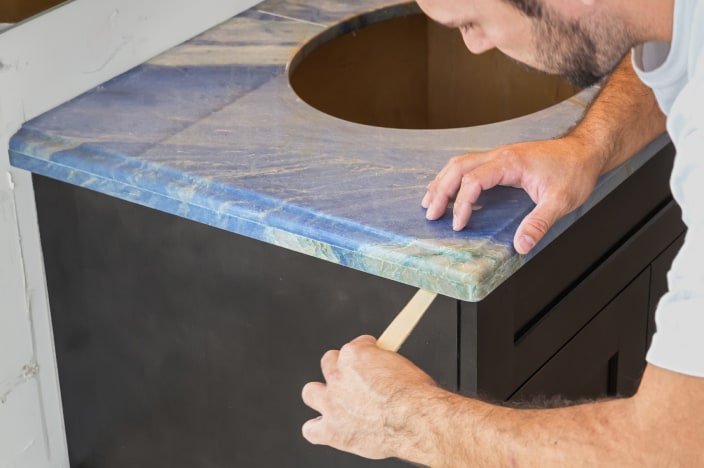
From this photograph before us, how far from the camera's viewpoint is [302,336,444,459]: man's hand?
1.18 m

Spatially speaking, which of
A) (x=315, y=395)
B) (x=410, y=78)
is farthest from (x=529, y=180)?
(x=410, y=78)

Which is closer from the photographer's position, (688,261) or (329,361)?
(688,261)

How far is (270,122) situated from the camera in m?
1.49

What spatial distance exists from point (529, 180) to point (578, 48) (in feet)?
0.70

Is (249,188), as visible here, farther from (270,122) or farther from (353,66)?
(353,66)

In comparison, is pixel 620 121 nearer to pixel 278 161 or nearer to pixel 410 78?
pixel 278 161

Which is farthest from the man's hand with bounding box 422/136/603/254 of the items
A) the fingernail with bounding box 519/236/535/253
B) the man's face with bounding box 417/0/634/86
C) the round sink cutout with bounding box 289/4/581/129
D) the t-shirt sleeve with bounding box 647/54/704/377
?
the round sink cutout with bounding box 289/4/581/129

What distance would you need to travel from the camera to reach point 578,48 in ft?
3.73

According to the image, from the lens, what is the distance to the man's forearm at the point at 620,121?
1387 millimetres

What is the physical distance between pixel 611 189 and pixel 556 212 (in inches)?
6.0

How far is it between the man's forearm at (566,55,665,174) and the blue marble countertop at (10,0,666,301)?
0.7 inches

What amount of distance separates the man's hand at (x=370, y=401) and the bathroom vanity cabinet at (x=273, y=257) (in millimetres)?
82

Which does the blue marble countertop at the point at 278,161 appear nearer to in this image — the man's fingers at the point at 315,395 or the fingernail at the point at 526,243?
the fingernail at the point at 526,243

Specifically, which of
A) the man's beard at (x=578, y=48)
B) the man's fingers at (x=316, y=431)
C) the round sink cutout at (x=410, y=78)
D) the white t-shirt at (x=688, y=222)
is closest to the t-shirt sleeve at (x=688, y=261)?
the white t-shirt at (x=688, y=222)
